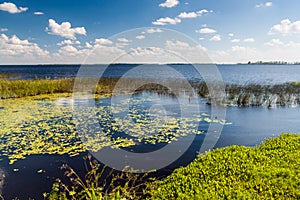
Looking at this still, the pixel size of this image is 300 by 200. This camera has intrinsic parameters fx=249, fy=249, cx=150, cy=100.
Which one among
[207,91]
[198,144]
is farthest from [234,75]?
[198,144]

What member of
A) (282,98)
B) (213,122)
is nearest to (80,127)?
(213,122)

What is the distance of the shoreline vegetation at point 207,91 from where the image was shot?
15172mm

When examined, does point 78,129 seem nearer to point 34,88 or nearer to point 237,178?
point 237,178

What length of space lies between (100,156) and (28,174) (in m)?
1.87

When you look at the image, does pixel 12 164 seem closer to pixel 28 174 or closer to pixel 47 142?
pixel 28 174

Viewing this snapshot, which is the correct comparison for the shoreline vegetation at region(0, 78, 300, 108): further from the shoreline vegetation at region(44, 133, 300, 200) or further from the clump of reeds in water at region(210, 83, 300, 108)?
the shoreline vegetation at region(44, 133, 300, 200)

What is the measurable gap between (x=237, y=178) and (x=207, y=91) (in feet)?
52.7

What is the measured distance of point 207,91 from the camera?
61.8ft

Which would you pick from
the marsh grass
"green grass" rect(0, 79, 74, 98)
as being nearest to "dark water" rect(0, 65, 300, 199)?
the marsh grass

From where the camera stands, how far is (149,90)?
71.4 feet

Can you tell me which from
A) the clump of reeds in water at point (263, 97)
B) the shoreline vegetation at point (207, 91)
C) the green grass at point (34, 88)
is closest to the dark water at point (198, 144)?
the clump of reeds in water at point (263, 97)

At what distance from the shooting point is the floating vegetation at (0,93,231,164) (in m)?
7.71

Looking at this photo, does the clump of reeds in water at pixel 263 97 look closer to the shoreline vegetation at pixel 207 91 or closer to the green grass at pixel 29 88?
the shoreline vegetation at pixel 207 91

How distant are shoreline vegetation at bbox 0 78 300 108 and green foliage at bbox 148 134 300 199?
37.3ft
